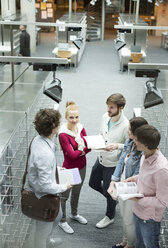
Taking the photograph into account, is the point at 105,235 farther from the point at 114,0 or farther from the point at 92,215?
the point at 114,0

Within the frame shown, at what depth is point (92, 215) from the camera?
4320 mm

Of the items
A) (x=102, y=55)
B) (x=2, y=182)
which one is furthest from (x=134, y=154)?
(x=102, y=55)

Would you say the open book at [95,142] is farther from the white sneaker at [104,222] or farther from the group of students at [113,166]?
the white sneaker at [104,222]

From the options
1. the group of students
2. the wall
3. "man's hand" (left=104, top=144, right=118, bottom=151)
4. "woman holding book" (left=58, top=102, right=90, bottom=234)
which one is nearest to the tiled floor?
the group of students

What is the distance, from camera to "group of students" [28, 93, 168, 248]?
8.71ft

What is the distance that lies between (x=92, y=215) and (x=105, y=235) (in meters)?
0.43

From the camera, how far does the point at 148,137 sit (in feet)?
8.54

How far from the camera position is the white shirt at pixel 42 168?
280 cm

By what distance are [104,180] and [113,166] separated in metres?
0.23

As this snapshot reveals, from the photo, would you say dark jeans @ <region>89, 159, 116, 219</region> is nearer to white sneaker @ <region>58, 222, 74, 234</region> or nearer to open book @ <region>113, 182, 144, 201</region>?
white sneaker @ <region>58, 222, 74, 234</region>

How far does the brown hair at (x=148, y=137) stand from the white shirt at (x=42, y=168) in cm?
78

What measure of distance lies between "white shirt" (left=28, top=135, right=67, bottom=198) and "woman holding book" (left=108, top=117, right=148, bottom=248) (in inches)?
24.2

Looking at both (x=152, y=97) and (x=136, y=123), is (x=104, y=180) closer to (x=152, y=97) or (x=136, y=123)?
(x=136, y=123)

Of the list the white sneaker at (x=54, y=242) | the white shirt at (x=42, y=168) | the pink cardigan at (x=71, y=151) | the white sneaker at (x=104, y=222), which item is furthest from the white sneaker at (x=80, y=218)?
the white shirt at (x=42, y=168)
